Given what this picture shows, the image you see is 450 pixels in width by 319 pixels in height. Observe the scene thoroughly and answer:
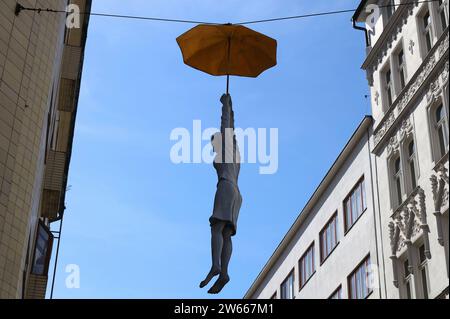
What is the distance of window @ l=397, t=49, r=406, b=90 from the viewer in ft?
105

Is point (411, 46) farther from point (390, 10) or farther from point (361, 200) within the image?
point (361, 200)

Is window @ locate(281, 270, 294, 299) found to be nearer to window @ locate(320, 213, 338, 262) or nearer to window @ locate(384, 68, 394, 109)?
window @ locate(320, 213, 338, 262)

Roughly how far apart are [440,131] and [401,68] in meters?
5.40

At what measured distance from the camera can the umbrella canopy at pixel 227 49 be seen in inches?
618

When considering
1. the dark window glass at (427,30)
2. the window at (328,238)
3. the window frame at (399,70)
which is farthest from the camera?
the window at (328,238)

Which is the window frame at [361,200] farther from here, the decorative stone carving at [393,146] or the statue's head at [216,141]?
the statue's head at [216,141]

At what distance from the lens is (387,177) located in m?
31.9

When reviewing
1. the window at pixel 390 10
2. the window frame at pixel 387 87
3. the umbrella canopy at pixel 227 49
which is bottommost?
the umbrella canopy at pixel 227 49

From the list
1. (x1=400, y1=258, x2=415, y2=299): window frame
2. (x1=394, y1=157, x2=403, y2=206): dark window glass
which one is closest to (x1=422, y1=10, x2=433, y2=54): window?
(x1=394, y1=157, x2=403, y2=206): dark window glass

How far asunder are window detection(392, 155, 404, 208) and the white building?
0.04m

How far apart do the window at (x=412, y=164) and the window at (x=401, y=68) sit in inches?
106

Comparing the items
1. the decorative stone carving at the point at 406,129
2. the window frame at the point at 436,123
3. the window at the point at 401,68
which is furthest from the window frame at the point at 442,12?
the decorative stone carving at the point at 406,129
